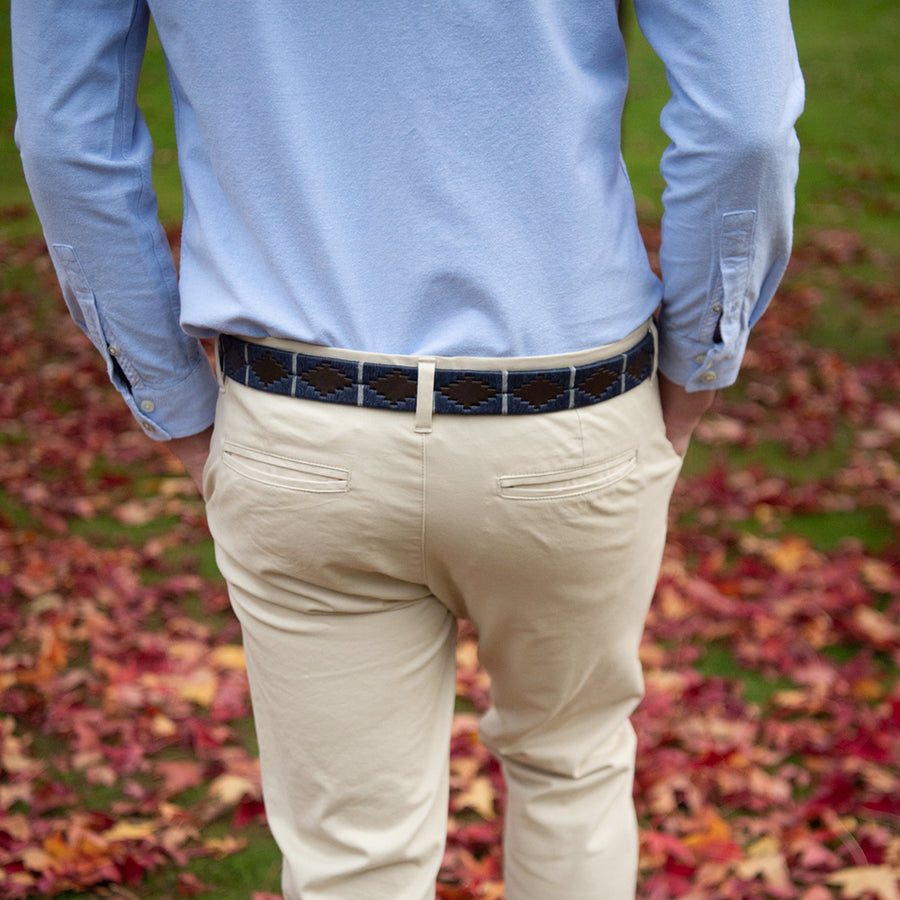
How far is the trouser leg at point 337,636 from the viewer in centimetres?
147

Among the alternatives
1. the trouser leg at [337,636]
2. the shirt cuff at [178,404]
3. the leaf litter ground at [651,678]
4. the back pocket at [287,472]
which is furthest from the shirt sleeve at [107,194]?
the leaf litter ground at [651,678]

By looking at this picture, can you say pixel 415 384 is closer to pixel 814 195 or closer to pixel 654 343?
pixel 654 343

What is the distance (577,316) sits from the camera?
1.47 metres

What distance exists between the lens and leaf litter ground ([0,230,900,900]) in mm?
2906

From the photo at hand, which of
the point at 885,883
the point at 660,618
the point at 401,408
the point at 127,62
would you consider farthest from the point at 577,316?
the point at 660,618

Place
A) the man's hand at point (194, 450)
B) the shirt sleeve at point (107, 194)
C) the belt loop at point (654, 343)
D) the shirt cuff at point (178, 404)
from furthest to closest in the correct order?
1. the man's hand at point (194, 450)
2. the shirt cuff at point (178, 404)
3. the belt loop at point (654, 343)
4. the shirt sleeve at point (107, 194)

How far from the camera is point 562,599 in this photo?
1.60m

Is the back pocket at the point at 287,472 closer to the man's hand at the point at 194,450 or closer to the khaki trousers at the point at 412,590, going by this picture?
the khaki trousers at the point at 412,590

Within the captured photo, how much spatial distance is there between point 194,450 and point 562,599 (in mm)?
727

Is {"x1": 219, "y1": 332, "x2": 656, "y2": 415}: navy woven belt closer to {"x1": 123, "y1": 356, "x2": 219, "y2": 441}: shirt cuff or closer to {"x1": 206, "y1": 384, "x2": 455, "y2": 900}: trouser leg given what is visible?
{"x1": 206, "y1": 384, "x2": 455, "y2": 900}: trouser leg

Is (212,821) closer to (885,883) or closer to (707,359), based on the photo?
(885,883)

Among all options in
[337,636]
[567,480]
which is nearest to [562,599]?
[567,480]

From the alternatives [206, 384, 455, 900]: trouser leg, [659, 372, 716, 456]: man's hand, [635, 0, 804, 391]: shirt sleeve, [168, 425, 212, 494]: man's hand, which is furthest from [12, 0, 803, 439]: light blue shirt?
[168, 425, 212, 494]: man's hand

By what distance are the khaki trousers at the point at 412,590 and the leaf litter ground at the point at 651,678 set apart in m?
1.24
